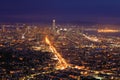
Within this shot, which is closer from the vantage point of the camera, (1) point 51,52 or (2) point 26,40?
(1) point 51,52

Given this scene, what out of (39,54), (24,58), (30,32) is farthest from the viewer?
(30,32)

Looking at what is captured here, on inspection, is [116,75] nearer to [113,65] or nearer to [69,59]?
[113,65]

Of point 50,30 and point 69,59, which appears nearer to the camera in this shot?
point 69,59

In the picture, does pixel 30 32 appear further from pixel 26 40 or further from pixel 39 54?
pixel 39 54

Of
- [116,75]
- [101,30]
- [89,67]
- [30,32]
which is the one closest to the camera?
[116,75]

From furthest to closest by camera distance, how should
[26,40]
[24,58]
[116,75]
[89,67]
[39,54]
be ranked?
[26,40], [39,54], [24,58], [89,67], [116,75]

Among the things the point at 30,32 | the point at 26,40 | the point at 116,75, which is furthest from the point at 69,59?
the point at 30,32

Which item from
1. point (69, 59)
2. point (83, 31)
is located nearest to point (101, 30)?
point (83, 31)

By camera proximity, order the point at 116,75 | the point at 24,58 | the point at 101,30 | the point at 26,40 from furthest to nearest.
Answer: the point at 101,30
the point at 26,40
the point at 24,58
the point at 116,75
